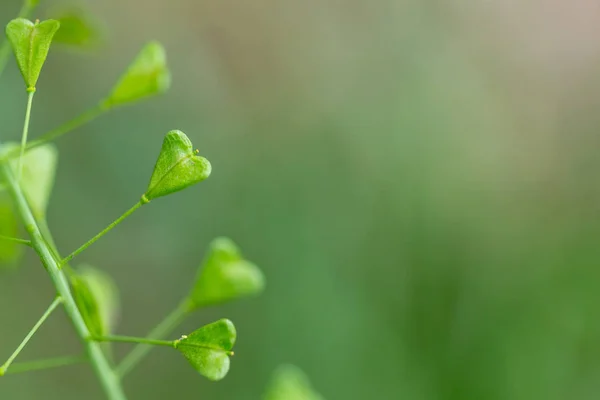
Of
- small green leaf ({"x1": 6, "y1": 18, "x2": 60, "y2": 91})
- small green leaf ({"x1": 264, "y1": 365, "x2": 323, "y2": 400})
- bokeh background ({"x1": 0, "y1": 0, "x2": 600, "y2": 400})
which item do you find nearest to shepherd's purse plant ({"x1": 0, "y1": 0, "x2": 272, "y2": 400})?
small green leaf ({"x1": 6, "y1": 18, "x2": 60, "y2": 91})

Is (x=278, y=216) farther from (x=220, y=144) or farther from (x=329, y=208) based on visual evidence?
(x=220, y=144)

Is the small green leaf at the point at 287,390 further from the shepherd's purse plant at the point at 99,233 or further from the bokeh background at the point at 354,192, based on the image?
the bokeh background at the point at 354,192

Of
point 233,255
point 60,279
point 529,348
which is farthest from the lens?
point 529,348

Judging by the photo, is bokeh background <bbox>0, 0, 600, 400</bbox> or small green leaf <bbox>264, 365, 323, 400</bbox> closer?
small green leaf <bbox>264, 365, 323, 400</bbox>

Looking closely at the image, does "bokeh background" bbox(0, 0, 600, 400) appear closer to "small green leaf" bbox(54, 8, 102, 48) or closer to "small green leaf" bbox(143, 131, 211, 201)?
"small green leaf" bbox(54, 8, 102, 48)

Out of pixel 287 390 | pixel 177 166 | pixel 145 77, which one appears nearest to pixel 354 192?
pixel 287 390

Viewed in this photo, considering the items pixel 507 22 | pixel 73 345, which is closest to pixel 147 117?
pixel 73 345

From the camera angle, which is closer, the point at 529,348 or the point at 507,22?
the point at 529,348

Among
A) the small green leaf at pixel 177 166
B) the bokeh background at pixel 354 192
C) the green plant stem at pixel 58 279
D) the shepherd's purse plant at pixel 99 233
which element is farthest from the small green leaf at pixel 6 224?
the bokeh background at pixel 354 192
